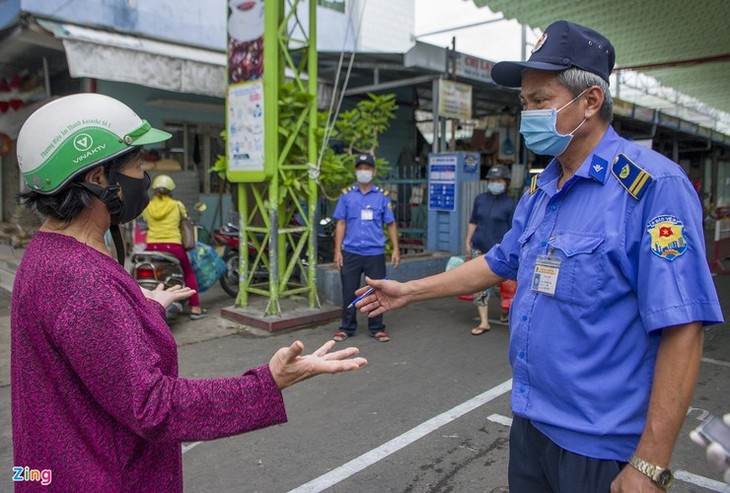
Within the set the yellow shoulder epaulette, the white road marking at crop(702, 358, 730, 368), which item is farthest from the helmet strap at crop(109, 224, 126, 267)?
the white road marking at crop(702, 358, 730, 368)

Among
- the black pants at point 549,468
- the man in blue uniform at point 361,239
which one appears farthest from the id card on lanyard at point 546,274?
the man in blue uniform at point 361,239

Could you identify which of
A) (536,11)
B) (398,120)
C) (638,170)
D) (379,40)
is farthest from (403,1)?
(638,170)

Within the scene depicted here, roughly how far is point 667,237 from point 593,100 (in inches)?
20.0

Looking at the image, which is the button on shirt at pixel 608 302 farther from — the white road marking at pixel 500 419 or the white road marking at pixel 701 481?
the white road marking at pixel 500 419

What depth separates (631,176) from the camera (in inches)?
62.4

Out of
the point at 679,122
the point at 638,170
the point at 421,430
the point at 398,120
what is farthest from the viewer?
the point at 679,122

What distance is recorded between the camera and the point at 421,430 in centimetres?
385

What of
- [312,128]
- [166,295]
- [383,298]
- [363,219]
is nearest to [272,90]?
[312,128]

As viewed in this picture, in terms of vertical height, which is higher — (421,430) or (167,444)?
(167,444)

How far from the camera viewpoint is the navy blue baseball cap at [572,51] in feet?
5.62

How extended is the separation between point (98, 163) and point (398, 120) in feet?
43.8

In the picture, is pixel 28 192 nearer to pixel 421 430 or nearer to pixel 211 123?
pixel 421 430

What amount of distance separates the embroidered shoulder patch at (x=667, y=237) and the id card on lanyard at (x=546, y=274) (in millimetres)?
270

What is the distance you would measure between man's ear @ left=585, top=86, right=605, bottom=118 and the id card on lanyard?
0.46 metres
